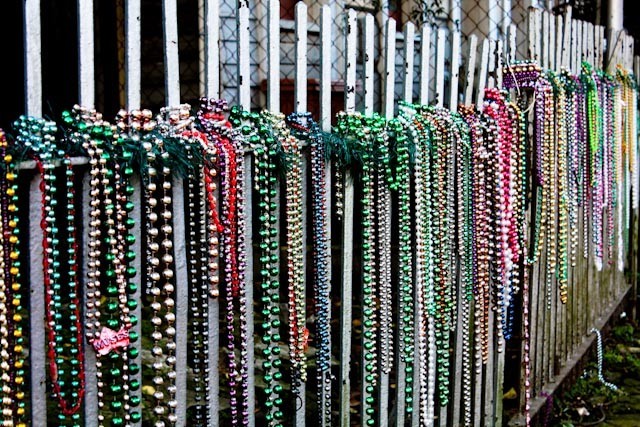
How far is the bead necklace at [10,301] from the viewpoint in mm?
1755

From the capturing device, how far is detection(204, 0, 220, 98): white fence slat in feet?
7.30

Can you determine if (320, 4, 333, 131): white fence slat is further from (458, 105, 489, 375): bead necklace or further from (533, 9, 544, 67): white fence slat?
(533, 9, 544, 67): white fence slat

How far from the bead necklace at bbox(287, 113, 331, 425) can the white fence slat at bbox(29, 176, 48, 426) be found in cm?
97

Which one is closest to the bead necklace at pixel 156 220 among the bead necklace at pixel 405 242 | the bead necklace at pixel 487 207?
the bead necklace at pixel 405 242

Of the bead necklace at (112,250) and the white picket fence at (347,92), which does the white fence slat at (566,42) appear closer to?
the white picket fence at (347,92)

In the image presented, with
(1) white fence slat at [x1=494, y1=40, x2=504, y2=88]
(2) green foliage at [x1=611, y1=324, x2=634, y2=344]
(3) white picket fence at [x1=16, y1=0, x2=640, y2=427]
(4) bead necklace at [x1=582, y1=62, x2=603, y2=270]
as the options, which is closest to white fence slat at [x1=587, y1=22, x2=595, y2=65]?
(3) white picket fence at [x1=16, y1=0, x2=640, y2=427]

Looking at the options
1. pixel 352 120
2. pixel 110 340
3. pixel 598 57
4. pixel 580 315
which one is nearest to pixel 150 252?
pixel 110 340

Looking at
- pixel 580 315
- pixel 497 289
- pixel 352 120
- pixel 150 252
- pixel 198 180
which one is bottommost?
pixel 580 315

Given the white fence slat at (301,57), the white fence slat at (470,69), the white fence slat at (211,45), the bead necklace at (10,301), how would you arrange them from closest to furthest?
1. the bead necklace at (10,301)
2. the white fence slat at (211,45)
3. the white fence slat at (301,57)
4. the white fence slat at (470,69)

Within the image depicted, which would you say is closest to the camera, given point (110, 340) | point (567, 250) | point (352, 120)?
point (110, 340)

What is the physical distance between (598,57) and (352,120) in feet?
9.78

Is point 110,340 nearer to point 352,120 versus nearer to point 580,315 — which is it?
point 352,120

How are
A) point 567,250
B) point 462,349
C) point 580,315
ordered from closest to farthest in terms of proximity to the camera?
point 462,349
point 567,250
point 580,315

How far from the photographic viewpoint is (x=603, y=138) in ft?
16.2
